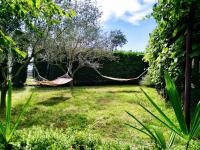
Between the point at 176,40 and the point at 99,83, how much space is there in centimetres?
1749

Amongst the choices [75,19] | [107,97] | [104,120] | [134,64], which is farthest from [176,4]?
[134,64]

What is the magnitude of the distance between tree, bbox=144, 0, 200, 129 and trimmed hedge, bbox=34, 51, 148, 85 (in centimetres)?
1525

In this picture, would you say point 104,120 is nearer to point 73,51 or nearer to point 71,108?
point 71,108

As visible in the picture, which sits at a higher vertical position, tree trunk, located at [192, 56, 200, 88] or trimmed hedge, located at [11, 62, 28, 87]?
tree trunk, located at [192, 56, 200, 88]

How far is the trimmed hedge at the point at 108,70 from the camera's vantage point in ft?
74.2

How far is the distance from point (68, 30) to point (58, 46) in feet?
4.31

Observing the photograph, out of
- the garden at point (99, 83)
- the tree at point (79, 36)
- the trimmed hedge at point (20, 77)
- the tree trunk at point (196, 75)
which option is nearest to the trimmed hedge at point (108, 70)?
the garden at point (99, 83)

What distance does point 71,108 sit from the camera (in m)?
11.9

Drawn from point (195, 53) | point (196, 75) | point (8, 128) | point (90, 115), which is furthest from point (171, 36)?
point (90, 115)

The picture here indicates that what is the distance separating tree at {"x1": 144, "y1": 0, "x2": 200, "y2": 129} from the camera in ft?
14.3

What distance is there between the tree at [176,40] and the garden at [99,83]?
0.01 metres

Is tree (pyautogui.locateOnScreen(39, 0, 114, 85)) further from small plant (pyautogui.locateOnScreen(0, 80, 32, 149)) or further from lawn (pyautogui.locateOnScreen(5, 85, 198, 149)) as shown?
small plant (pyautogui.locateOnScreen(0, 80, 32, 149))

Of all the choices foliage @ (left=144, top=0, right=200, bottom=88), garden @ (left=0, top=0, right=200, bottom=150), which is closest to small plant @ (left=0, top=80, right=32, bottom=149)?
garden @ (left=0, top=0, right=200, bottom=150)

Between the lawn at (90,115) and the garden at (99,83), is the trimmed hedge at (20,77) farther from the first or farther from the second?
the lawn at (90,115)
